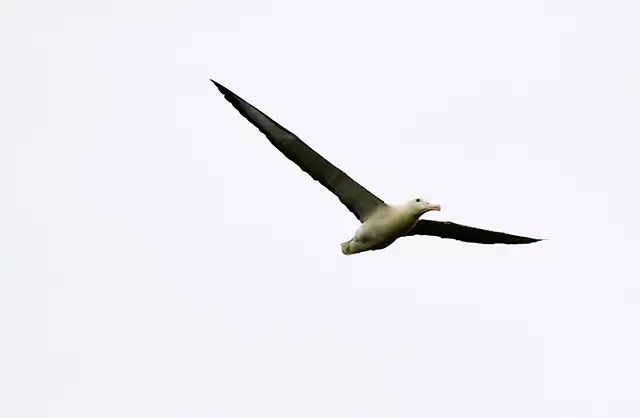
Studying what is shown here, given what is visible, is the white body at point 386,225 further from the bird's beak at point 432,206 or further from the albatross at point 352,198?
the bird's beak at point 432,206

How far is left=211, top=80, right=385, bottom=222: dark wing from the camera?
29891 millimetres

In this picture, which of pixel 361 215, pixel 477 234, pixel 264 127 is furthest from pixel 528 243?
pixel 264 127

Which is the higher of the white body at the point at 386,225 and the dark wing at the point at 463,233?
the dark wing at the point at 463,233

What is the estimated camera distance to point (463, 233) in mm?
33000

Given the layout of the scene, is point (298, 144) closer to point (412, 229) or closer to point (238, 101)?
point (238, 101)

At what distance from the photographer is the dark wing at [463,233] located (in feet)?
107

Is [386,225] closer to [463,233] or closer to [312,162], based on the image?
[312,162]

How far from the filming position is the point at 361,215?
1238 inches

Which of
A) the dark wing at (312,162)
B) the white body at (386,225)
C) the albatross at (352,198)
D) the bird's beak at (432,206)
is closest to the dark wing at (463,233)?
the albatross at (352,198)

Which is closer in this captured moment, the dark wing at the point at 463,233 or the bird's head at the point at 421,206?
the bird's head at the point at 421,206

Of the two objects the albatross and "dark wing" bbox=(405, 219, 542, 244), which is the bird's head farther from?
"dark wing" bbox=(405, 219, 542, 244)

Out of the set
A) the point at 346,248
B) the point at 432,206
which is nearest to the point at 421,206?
the point at 432,206

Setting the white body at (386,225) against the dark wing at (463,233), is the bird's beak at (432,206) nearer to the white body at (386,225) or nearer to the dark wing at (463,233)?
the white body at (386,225)

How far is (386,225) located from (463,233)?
2438 mm
